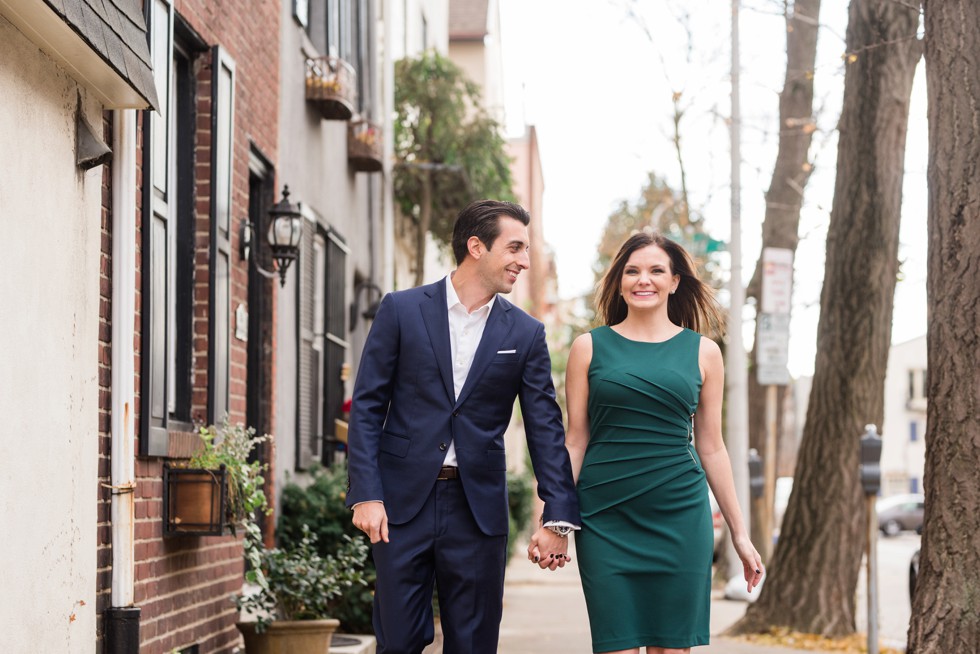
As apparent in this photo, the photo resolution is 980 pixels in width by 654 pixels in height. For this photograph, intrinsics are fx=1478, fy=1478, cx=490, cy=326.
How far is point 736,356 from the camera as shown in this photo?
16.8m

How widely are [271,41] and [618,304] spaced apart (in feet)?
15.8

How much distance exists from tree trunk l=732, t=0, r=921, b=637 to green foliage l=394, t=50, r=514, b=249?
5897 millimetres

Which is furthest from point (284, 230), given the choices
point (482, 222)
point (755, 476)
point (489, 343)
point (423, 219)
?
point (755, 476)

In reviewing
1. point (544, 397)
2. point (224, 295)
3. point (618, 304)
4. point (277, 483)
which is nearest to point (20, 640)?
point (544, 397)

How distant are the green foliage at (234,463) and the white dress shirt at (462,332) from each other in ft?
7.51

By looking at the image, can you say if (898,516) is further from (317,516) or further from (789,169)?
(317,516)

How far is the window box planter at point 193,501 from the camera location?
6734 millimetres

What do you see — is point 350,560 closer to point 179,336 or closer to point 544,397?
point 179,336

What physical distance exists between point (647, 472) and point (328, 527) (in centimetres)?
546

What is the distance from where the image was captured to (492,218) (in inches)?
198

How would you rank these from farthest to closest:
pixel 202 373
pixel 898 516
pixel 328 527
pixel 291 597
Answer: pixel 898 516 → pixel 328 527 → pixel 291 597 → pixel 202 373

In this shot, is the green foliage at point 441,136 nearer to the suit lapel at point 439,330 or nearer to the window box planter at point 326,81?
the window box planter at point 326,81

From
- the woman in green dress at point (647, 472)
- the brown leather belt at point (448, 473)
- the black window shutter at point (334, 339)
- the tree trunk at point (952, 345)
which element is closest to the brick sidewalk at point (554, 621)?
the tree trunk at point (952, 345)

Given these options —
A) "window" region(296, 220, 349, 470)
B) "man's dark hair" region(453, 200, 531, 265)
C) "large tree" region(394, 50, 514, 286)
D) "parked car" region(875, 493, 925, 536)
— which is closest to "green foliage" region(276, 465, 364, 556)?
"window" region(296, 220, 349, 470)
